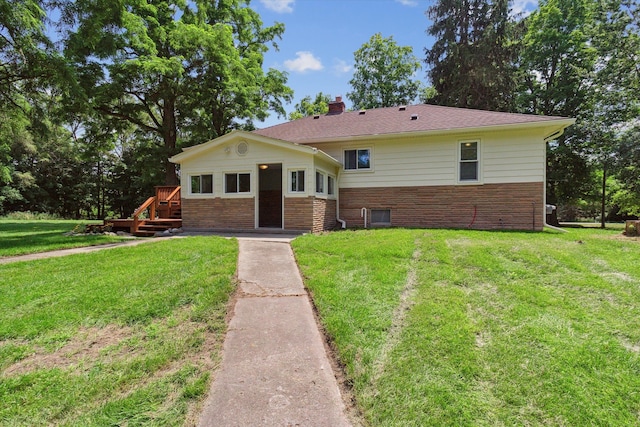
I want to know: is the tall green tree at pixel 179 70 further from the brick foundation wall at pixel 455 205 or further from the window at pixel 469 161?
the window at pixel 469 161

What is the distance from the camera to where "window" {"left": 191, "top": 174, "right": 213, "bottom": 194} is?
11047 millimetres

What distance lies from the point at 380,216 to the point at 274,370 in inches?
376

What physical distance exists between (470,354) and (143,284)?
170 inches

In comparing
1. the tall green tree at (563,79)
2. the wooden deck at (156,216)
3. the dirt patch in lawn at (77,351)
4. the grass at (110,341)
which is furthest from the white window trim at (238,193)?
the tall green tree at (563,79)

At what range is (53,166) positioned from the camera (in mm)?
30531

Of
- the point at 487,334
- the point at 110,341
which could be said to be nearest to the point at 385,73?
the point at 487,334

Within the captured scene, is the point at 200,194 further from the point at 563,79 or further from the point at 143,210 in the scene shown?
the point at 563,79

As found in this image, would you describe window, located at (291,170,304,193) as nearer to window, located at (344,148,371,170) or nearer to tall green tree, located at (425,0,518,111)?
window, located at (344,148,371,170)

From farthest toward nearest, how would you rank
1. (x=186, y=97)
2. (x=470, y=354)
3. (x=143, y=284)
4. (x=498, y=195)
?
1. (x=186, y=97)
2. (x=498, y=195)
3. (x=143, y=284)
4. (x=470, y=354)

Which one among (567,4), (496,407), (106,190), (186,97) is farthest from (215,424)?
(106,190)

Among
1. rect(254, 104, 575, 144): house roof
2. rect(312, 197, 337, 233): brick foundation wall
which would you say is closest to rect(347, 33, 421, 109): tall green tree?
rect(254, 104, 575, 144): house roof

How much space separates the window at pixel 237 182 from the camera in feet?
34.8

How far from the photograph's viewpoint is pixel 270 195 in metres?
12.9

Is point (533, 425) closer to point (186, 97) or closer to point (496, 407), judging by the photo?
point (496, 407)
